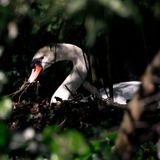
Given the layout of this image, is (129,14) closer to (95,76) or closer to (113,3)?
(113,3)

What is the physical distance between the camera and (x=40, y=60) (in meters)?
4.46

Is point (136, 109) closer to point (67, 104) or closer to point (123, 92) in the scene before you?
point (67, 104)

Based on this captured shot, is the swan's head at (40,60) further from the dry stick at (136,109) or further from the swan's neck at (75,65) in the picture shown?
the dry stick at (136,109)

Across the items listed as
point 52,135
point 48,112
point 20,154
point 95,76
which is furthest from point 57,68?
point 52,135

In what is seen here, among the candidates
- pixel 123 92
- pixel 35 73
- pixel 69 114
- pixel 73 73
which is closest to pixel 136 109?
pixel 69 114

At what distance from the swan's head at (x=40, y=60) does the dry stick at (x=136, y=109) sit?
2.72 metres

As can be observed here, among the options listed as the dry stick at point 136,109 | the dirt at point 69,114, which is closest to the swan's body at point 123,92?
the dirt at point 69,114

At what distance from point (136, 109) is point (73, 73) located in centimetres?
316

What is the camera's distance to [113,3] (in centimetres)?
128

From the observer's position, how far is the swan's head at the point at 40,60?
4.30m

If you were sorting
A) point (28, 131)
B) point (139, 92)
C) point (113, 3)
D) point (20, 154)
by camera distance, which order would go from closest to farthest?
point (113, 3) < point (28, 131) < point (139, 92) < point (20, 154)

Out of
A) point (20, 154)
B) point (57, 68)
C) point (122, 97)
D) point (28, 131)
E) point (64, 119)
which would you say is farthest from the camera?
point (57, 68)

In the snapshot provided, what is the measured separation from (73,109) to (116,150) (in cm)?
153

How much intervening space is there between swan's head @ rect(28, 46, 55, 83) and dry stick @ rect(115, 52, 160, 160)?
8.92 ft
